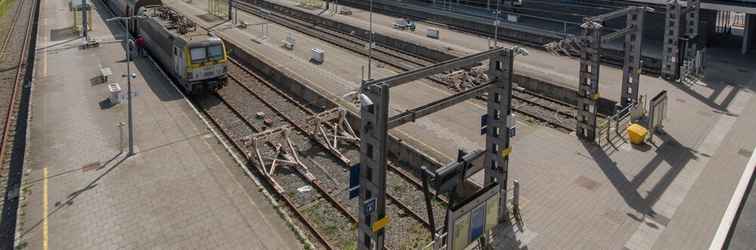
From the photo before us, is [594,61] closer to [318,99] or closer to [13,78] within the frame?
[318,99]

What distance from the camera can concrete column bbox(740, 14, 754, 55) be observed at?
3581cm

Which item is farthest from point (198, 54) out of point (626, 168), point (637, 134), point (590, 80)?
point (637, 134)

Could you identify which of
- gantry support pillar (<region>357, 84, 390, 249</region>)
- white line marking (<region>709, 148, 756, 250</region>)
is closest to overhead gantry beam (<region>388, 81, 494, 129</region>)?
gantry support pillar (<region>357, 84, 390, 249</region>)

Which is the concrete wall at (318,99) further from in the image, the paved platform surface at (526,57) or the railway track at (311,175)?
the paved platform surface at (526,57)

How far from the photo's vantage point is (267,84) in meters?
31.8

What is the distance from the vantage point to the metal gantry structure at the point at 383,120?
1072 cm

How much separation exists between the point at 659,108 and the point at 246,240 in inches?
676

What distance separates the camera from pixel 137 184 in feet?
59.9

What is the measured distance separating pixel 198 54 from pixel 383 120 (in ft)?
67.1

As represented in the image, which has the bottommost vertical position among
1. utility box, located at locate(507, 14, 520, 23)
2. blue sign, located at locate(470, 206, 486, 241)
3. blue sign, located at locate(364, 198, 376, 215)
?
blue sign, located at locate(470, 206, 486, 241)

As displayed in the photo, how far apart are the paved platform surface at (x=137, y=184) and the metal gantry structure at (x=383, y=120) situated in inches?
166

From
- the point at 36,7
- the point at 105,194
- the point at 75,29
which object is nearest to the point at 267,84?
the point at 105,194

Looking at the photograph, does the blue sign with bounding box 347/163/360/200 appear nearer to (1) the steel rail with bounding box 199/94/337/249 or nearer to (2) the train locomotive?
(1) the steel rail with bounding box 199/94/337/249

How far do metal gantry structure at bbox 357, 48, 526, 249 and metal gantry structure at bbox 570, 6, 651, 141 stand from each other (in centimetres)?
818
